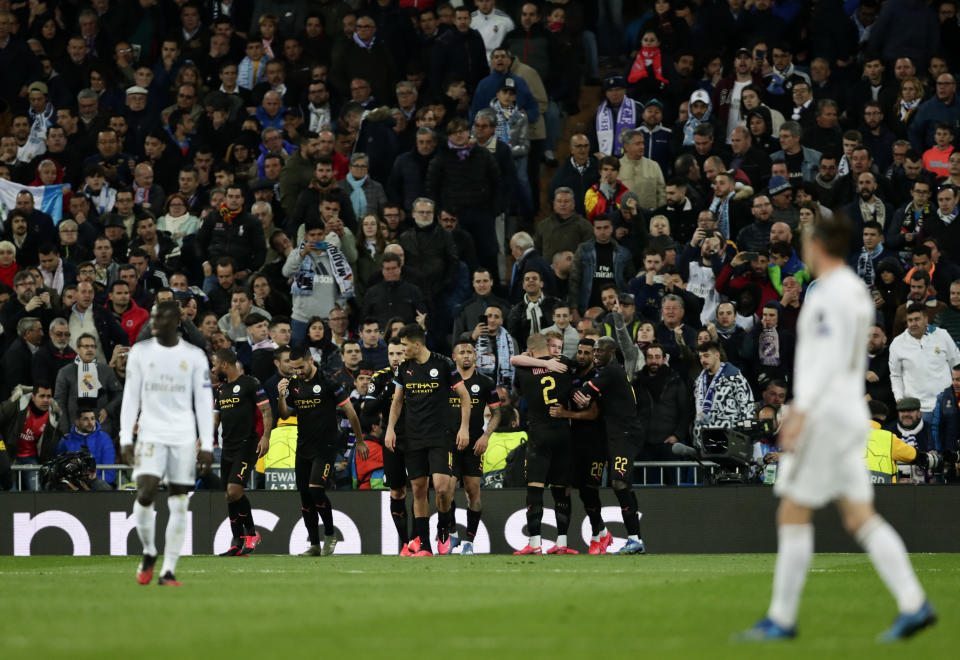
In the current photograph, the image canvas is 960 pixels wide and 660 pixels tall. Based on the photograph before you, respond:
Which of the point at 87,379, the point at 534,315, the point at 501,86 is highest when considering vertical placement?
the point at 501,86

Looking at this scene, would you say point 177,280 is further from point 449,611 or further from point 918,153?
point 449,611

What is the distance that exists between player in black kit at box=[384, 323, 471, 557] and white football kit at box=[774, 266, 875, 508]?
9.22 meters

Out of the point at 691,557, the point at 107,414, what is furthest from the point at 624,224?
the point at 107,414

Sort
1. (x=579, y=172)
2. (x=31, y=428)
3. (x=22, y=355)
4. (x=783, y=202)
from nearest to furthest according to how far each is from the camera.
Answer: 1. (x=31, y=428)
2. (x=22, y=355)
3. (x=783, y=202)
4. (x=579, y=172)

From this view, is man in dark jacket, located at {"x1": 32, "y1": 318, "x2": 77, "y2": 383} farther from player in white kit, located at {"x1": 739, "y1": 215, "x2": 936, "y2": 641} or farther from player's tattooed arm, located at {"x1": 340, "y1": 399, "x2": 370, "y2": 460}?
player in white kit, located at {"x1": 739, "y1": 215, "x2": 936, "y2": 641}

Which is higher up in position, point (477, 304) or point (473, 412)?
point (477, 304)

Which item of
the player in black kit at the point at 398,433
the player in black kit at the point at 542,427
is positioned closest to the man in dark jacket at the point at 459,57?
the player in black kit at the point at 398,433

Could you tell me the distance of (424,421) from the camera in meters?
17.1

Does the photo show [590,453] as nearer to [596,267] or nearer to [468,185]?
[596,267]

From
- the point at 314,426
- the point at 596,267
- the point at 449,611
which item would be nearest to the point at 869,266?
the point at 596,267

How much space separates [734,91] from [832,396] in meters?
16.4

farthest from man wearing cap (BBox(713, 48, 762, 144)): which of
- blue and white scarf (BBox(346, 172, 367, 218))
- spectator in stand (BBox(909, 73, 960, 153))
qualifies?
blue and white scarf (BBox(346, 172, 367, 218))

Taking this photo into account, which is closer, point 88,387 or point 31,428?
point 31,428

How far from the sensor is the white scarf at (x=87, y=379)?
65.3 feet
